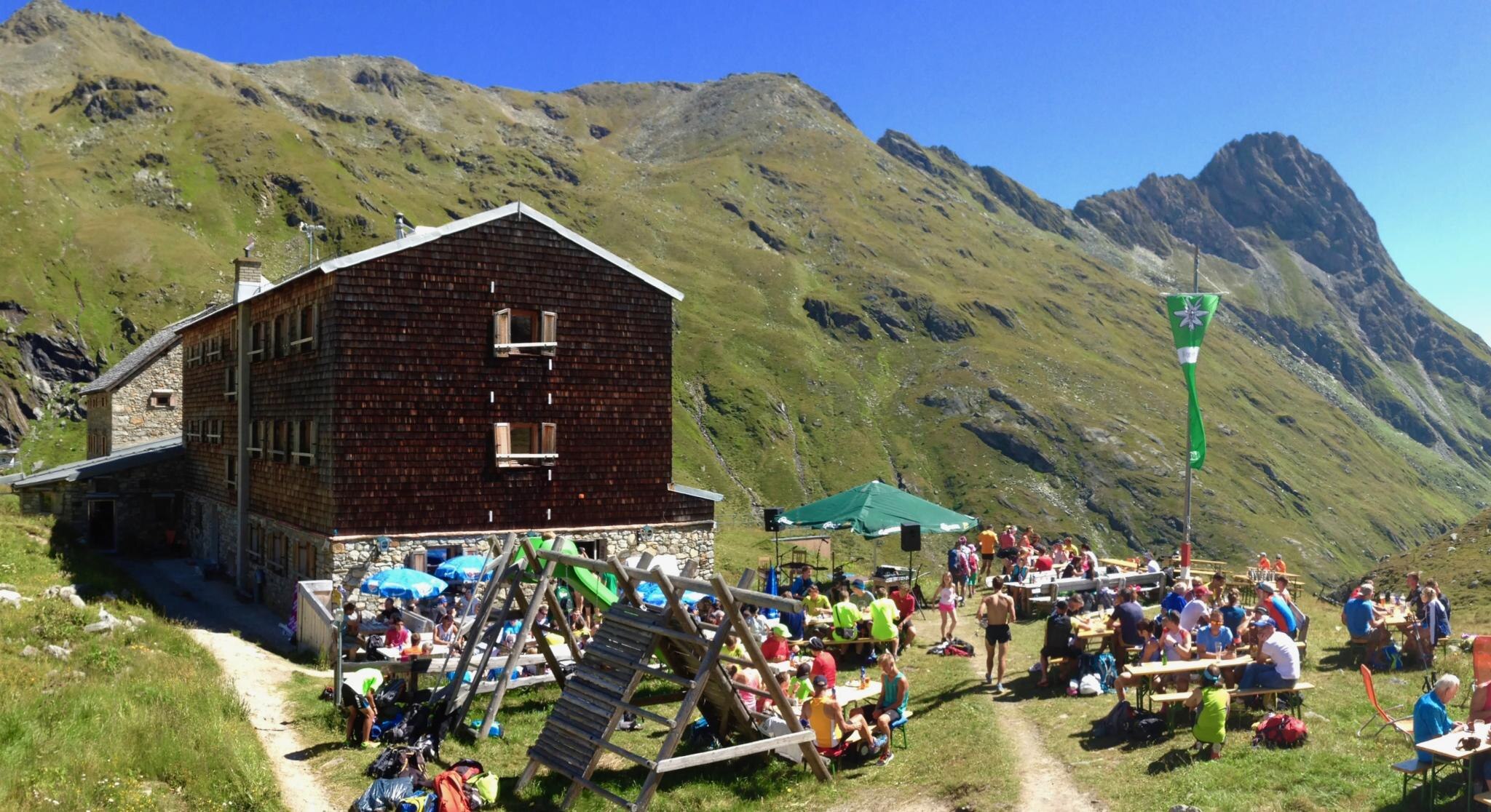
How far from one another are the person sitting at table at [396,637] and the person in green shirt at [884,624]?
917cm

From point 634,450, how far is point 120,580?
1469 cm

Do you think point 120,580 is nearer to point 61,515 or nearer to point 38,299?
point 61,515

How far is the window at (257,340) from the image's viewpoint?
30.1 m

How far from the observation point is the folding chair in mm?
11773

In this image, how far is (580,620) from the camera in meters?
21.0

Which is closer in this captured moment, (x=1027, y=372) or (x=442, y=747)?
(x=442, y=747)

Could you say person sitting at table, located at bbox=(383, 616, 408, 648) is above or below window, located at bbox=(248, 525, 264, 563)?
below

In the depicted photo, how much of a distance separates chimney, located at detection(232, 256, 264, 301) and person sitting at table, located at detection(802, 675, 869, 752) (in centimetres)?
2633

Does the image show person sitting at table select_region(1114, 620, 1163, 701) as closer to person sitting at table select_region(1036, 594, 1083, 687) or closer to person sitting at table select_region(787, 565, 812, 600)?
person sitting at table select_region(1036, 594, 1083, 687)

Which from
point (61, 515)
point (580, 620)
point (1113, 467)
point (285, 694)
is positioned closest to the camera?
point (285, 694)

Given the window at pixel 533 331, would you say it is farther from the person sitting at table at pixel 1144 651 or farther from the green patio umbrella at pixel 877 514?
the person sitting at table at pixel 1144 651

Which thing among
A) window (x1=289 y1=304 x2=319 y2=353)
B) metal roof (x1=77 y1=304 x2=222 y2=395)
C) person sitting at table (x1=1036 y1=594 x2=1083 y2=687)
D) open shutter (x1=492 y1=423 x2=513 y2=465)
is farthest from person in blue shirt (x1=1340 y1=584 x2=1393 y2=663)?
metal roof (x1=77 y1=304 x2=222 y2=395)

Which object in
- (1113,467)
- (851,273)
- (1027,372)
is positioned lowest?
(1113,467)

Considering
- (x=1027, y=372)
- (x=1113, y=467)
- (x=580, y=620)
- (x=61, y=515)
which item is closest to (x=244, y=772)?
(x=580, y=620)
